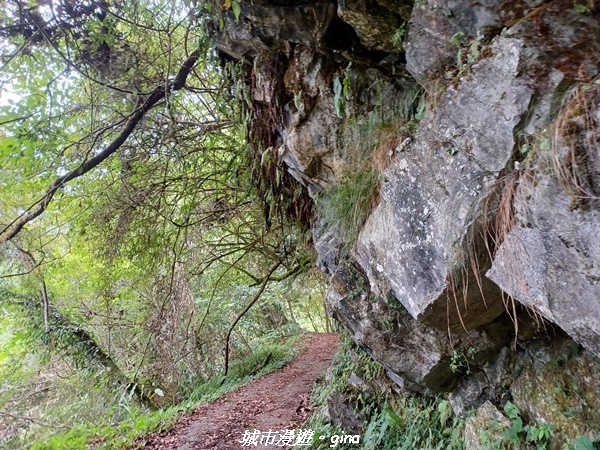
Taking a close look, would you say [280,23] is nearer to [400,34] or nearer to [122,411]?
[400,34]

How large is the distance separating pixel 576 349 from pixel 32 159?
15.9ft

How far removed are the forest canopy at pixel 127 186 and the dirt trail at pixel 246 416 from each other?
150 cm

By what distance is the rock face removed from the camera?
5.28 ft

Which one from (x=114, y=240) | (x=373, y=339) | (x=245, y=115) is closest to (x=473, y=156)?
(x=373, y=339)

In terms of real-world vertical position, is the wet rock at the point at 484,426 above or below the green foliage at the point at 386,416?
above

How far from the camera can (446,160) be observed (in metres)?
2.19

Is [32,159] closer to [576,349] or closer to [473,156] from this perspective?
[473,156]

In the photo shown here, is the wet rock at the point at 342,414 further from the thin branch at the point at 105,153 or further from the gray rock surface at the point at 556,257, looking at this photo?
the thin branch at the point at 105,153

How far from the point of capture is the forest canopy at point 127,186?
3.69 m

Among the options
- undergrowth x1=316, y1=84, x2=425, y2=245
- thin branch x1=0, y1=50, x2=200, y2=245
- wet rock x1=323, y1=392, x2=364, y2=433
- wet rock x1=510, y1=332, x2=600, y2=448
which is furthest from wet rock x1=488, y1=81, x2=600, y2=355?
thin branch x1=0, y1=50, x2=200, y2=245

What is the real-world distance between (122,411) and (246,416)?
3217 mm

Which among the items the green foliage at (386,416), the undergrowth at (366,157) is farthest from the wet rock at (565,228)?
the green foliage at (386,416)

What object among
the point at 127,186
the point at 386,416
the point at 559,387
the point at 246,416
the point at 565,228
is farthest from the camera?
the point at 246,416

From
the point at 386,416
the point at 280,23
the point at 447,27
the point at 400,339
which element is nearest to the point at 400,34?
the point at 447,27
